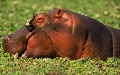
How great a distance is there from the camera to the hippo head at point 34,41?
648cm

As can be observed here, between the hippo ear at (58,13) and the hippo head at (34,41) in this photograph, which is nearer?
the hippo head at (34,41)

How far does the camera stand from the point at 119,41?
7.22 metres

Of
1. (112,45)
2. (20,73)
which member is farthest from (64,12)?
(20,73)

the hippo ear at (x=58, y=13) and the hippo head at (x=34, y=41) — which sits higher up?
the hippo ear at (x=58, y=13)

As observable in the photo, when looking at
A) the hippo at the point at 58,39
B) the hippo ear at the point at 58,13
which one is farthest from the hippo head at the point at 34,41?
the hippo ear at the point at 58,13

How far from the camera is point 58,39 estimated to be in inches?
258

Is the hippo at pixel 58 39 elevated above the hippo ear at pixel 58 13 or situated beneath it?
situated beneath

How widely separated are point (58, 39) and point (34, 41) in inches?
14.7

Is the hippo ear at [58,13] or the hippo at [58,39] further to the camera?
the hippo ear at [58,13]

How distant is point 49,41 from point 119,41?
4.54 feet

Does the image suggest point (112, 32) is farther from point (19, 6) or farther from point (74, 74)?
point (19, 6)

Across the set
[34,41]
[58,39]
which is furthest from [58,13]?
[34,41]

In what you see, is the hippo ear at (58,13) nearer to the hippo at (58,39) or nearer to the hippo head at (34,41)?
the hippo at (58,39)

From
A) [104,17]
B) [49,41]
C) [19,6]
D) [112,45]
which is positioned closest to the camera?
[49,41]
